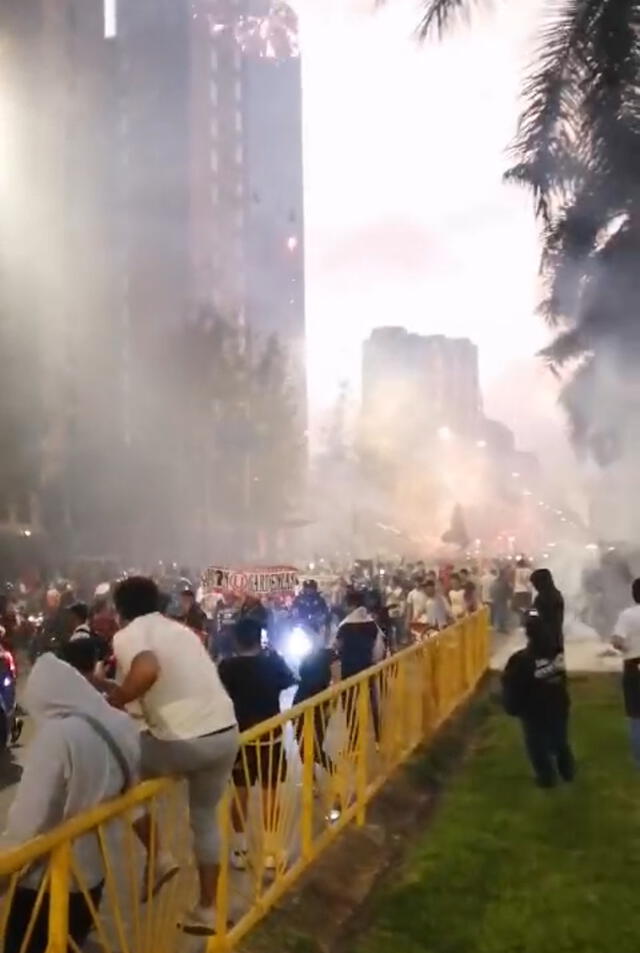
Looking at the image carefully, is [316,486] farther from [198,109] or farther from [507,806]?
[507,806]

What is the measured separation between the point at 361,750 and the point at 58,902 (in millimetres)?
4832

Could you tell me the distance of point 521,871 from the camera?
7516mm

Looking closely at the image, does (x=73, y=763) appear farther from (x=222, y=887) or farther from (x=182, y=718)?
(x=222, y=887)

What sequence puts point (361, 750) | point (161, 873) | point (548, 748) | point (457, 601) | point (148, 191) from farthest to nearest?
point (148, 191) < point (457, 601) < point (548, 748) < point (361, 750) < point (161, 873)

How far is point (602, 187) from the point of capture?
1628 cm

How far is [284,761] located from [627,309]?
57.1 feet

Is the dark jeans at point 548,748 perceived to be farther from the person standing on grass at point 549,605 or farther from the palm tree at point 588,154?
the palm tree at point 588,154

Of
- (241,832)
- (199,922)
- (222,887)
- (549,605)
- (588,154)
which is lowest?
(199,922)

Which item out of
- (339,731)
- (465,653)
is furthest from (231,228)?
(339,731)

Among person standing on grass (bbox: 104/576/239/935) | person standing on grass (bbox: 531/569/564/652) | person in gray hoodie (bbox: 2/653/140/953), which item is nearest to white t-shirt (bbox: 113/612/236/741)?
person standing on grass (bbox: 104/576/239/935)

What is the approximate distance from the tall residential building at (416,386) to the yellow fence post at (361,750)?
68718 mm

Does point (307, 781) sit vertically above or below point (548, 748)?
above

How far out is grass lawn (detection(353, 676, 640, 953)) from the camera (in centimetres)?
636

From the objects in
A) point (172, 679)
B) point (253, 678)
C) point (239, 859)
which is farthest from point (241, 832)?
point (253, 678)
